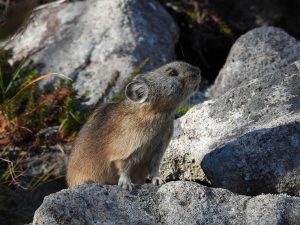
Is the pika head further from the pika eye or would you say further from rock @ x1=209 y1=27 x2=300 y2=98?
rock @ x1=209 y1=27 x2=300 y2=98

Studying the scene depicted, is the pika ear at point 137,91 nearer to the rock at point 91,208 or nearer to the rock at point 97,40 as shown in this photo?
the rock at point 91,208

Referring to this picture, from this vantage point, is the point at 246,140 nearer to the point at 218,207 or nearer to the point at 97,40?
the point at 218,207

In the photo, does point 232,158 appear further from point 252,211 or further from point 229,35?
point 229,35

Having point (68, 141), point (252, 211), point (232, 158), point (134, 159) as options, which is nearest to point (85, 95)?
point (68, 141)

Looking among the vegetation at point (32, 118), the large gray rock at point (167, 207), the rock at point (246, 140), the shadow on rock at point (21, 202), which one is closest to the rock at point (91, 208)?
the large gray rock at point (167, 207)

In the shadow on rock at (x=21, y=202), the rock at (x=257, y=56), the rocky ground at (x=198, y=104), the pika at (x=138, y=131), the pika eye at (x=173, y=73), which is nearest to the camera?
the rocky ground at (x=198, y=104)

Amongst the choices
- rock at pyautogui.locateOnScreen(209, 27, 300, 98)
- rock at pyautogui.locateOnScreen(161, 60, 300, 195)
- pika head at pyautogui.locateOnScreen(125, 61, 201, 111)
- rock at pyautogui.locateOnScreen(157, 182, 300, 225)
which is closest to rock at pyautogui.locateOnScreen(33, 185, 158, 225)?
rock at pyautogui.locateOnScreen(157, 182, 300, 225)
